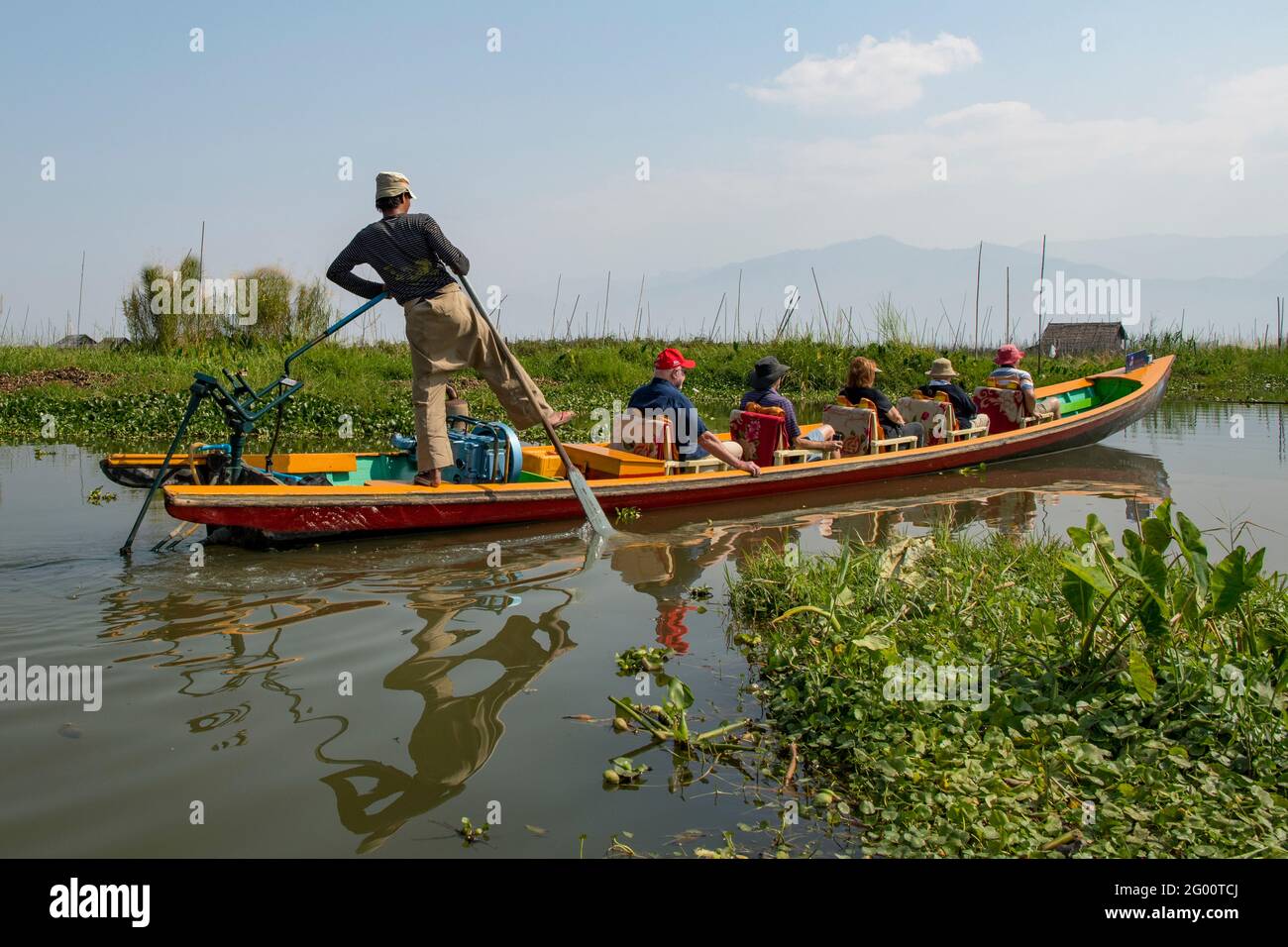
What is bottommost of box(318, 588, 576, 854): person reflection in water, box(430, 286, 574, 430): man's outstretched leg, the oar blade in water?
box(318, 588, 576, 854): person reflection in water

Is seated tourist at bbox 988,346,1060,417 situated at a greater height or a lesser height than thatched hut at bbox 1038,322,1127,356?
lesser

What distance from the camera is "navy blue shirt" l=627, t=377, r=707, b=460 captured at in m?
9.08

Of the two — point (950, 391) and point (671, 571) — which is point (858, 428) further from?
point (671, 571)

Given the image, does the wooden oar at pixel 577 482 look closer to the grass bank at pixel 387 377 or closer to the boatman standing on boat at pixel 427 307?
the boatman standing on boat at pixel 427 307

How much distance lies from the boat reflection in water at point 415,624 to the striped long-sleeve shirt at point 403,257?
1.92 m

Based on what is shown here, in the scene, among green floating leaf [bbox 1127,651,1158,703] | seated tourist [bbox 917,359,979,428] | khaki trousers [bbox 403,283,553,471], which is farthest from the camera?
seated tourist [bbox 917,359,979,428]

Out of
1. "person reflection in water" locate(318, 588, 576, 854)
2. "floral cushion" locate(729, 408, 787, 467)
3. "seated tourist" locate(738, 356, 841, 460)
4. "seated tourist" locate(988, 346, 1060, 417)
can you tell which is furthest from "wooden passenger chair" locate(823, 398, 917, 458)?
"person reflection in water" locate(318, 588, 576, 854)

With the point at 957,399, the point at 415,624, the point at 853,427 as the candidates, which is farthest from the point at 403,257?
the point at 957,399

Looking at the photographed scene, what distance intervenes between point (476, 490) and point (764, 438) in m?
3.21

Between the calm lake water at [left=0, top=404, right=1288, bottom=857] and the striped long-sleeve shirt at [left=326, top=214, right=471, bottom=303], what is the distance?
1920mm

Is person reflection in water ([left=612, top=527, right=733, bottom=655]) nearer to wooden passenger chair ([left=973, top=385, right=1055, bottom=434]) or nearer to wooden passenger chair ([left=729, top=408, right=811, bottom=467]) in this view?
wooden passenger chair ([left=729, top=408, right=811, bottom=467])

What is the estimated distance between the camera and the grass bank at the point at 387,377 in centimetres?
1451

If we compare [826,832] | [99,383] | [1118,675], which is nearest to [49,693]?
[826,832]
